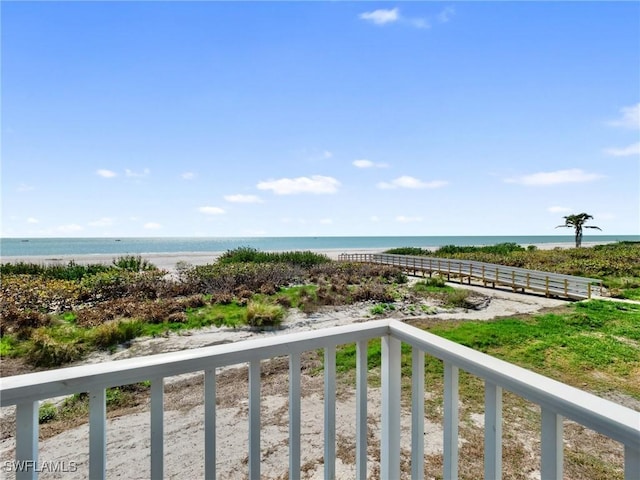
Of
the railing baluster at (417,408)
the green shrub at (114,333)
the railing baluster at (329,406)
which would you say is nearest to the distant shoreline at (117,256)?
the green shrub at (114,333)

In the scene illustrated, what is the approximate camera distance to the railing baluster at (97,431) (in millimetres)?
789

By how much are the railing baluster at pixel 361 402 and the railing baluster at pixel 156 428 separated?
2.27 feet

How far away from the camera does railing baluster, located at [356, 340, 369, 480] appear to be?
A: 1.21 m

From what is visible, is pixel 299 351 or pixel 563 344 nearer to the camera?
pixel 299 351

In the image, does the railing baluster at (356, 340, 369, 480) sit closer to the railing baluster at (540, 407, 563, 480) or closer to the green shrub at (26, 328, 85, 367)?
the railing baluster at (540, 407, 563, 480)

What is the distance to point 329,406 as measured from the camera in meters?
1.17

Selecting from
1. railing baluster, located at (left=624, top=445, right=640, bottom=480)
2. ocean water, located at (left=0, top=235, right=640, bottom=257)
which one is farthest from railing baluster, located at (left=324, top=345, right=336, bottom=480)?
ocean water, located at (left=0, top=235, right=640, bottom=257)

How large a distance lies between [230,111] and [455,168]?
27.6ft

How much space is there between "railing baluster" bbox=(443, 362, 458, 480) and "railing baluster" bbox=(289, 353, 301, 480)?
505mm

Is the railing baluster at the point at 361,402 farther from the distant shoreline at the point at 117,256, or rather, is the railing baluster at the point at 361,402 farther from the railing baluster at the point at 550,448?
the distant shoreline at the point at 117,256

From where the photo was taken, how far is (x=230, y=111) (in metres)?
8.78

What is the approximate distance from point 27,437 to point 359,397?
3.35 feet

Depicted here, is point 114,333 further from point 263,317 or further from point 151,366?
point 151,366

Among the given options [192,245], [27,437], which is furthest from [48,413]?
[192,245]
